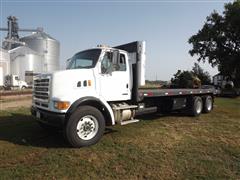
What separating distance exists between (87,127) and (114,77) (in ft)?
6.13

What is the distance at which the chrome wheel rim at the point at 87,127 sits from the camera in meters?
7.20

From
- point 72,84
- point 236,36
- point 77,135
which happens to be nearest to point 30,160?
point 77,135

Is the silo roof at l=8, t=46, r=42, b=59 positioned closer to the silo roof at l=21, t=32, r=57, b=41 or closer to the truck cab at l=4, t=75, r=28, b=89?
the silo roof at l=21, t=32, r=57, b=41

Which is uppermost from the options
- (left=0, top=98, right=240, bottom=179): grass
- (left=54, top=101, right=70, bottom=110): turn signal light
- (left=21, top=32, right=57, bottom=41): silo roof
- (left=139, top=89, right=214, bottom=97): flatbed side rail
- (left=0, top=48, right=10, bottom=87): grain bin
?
(left=21, top=32, right=57, bottom=41): silo roof

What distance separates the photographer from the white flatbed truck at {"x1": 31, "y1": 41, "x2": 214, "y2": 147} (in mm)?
7059

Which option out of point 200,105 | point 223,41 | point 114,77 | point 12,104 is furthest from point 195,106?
point 223,41

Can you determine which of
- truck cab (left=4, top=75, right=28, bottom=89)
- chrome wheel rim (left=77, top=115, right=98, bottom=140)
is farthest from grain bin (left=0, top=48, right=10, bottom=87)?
chrome wheel rim (left=77, top=115, right=98, bottom=140)

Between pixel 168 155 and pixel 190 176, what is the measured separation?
125cm

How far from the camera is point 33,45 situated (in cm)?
6128

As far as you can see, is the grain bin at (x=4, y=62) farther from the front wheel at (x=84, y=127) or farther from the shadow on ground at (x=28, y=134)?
the front wheel at (x=84, y=127)

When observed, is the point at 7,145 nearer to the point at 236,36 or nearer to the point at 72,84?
the point at 72,84

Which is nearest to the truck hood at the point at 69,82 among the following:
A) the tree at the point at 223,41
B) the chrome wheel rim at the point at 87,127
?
the chrome wheel rim at the point at 87,127

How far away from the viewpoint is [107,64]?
8.08m

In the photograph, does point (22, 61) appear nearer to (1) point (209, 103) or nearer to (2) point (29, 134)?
(1) point (209, 103)
